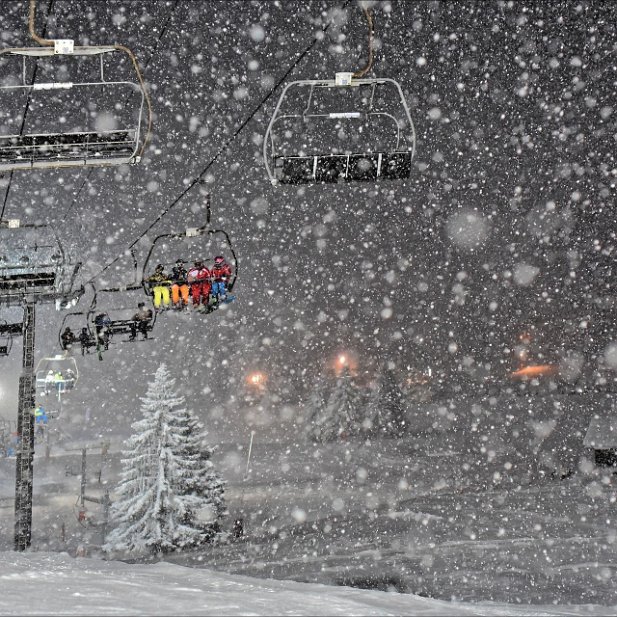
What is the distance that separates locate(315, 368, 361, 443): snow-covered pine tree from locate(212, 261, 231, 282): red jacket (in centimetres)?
4877

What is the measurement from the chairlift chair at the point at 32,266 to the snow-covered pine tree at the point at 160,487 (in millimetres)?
8958

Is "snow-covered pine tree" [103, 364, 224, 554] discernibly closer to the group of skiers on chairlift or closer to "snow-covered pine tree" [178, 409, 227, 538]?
"snow-covered pine tree" [178, 409, 227, 538]

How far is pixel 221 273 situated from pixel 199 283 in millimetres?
486

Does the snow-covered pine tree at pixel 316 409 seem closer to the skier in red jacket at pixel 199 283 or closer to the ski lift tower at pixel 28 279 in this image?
the ski lift tower at pixel 28 279

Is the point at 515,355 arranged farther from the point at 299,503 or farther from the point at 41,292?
the point at 41,292

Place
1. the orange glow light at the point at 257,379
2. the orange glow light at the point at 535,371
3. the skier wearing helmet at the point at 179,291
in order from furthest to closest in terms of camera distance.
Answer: the orange glow light at the point at 257,379, the orange glow light at the point at 535,371, the skier wearing helmet at the point at 179,291

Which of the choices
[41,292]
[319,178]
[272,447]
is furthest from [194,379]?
[319,178]

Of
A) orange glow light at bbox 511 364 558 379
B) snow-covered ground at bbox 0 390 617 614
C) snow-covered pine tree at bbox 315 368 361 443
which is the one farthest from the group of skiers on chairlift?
orange glow light at bbox 511 364 558 379

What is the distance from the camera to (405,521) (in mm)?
26594

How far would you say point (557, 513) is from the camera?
2789 cm

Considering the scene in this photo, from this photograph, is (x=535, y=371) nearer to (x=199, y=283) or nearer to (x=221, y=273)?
(x=221, y=273)

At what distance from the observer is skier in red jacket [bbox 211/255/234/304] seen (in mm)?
12078

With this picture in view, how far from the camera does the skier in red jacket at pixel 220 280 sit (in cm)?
1208

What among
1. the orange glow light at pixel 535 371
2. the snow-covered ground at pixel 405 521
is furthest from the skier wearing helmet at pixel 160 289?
the orange glow light at pixel 535 371
